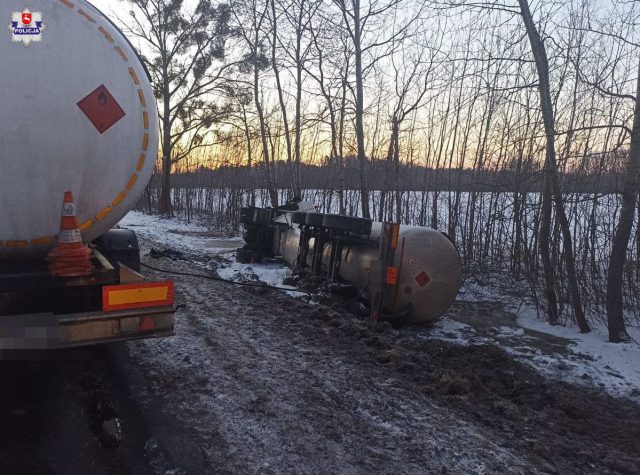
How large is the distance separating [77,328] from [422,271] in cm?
456

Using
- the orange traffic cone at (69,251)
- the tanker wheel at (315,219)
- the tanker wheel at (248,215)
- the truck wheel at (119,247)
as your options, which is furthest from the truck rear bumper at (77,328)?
the tanker wheel at (248,215)

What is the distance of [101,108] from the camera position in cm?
338

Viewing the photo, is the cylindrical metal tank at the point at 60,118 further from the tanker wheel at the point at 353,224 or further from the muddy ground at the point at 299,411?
the tanker wheel at the point at 353,224

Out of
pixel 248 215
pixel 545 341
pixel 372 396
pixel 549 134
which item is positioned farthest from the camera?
pixel 248 215

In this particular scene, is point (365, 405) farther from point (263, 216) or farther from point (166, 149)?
point (166, 149)

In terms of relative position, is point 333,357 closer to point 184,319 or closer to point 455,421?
point 455,421

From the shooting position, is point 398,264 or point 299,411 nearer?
point 299,411

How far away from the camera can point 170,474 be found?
2816mm

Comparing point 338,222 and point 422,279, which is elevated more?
point 338,222

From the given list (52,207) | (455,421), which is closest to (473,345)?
(455,421)

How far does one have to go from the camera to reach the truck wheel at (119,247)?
4496 millimetres

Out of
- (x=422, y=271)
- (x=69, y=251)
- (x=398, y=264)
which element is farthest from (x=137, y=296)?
(x=422, y=271)

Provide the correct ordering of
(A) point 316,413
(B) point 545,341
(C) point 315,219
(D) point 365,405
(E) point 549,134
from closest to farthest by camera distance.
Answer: (A) point 316,413
(D) point 365,405
(B) point 545,341
(E) point 549,134
(C) point 315,219

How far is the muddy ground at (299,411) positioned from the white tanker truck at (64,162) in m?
0.71
